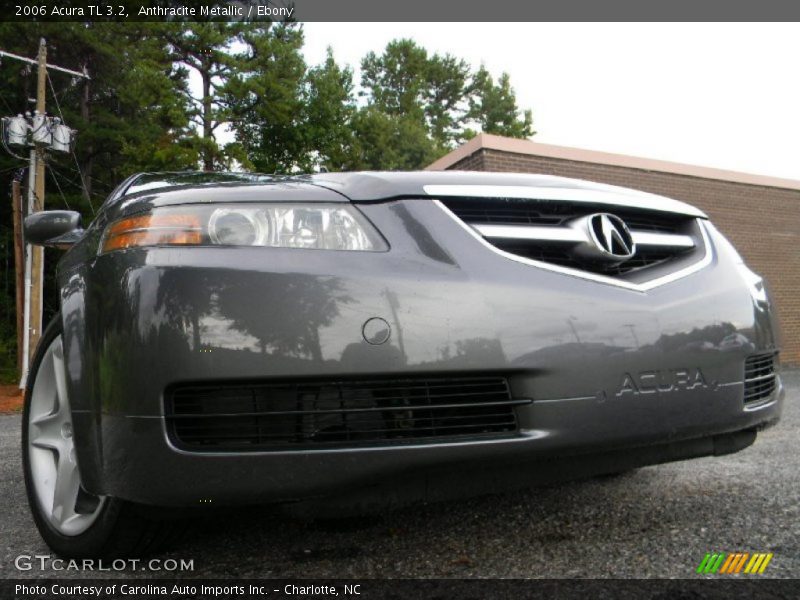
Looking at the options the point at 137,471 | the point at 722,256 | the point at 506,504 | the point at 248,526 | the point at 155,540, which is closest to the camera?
the point at 137,471

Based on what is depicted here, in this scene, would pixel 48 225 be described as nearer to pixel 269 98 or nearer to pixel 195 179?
pixel 195 179

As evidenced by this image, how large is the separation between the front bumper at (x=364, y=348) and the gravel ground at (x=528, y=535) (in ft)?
0.97

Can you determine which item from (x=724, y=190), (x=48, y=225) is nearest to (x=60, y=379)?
(x=48, y=225)

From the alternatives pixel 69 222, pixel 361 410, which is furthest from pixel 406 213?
pixel 69 222

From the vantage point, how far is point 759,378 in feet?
6.32

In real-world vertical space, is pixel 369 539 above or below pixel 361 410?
below

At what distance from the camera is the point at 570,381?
59.6 inches

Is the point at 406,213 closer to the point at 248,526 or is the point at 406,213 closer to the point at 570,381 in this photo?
the point at 570,381

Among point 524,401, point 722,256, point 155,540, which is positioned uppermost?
point 722,256

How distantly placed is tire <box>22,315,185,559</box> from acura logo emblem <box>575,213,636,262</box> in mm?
1248

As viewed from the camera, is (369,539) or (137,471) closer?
(137,471)

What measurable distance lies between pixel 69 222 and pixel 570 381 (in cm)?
161

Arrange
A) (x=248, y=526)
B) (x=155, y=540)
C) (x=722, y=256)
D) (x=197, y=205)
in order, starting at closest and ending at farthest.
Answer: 1. (x=197, y=205)
2. (x=155, y=540)
3. (x=722, y=256)
4. (x=248, y=526)

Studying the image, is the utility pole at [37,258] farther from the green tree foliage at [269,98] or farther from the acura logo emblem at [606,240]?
the acura logo emblem at [606,240]
